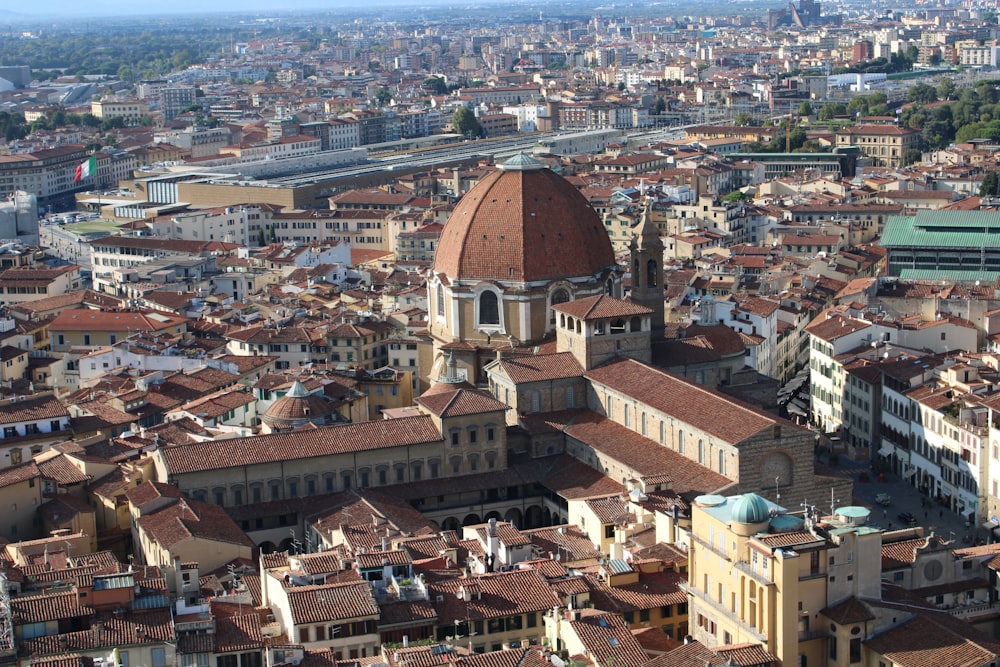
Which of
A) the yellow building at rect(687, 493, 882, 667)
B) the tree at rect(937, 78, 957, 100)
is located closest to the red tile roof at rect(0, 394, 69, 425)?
the yellow building at rect(687, 493, 882, 667)

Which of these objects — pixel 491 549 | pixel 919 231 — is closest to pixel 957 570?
pixel 491 549

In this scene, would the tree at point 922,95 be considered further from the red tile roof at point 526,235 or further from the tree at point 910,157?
the red tile roof at point 526,235

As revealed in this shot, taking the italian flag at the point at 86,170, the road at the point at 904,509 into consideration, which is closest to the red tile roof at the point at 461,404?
the road at the point at 904,509

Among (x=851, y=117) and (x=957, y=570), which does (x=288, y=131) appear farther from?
(x=957, y=570)

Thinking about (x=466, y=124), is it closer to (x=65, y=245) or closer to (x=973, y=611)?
(x=65, y=245)

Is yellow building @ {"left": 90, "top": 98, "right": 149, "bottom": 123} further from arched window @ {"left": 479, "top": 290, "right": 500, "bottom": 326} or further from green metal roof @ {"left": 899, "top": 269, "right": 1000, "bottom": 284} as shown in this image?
arched window @ {"left": 479, "top": 290, "right": 500, "bottom": 326}

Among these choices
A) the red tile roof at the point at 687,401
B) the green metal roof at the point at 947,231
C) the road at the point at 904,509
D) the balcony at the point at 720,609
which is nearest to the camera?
the balcony at the point at 720,609
